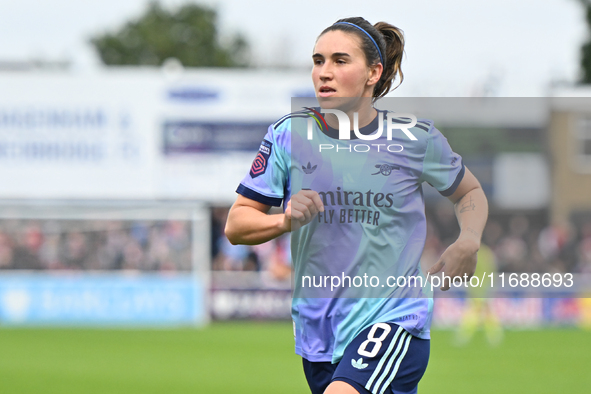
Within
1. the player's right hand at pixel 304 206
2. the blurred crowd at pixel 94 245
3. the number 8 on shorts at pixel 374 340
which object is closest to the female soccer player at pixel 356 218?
the number 8 on shorts at pixel 374 340

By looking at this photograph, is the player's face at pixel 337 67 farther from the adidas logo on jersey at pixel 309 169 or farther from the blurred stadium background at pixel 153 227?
the blurred stadium background at pixel 153 227

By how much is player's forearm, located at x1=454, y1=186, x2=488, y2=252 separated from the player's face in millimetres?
690

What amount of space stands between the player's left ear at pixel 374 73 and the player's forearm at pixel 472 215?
641 mm

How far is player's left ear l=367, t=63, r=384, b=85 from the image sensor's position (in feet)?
11.9

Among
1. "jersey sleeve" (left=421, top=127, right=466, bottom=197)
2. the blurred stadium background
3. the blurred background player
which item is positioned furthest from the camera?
the blurred stadium background

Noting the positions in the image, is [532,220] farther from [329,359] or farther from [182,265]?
[329,359]

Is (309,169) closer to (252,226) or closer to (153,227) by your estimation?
(252,226)

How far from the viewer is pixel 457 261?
3439mm

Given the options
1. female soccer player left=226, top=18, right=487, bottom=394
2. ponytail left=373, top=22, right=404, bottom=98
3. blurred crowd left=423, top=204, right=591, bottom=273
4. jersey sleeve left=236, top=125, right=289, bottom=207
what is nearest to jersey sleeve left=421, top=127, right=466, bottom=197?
female soccer player left=226, top=18, right=487, bottom=394

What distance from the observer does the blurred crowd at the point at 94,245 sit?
20.2 metres

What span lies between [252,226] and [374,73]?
839 millimetres

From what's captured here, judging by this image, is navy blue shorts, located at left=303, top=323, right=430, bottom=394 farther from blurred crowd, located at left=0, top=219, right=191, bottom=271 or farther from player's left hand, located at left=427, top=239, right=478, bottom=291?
blurred crowd, located at left=0, top=219, right=191, bottom=271

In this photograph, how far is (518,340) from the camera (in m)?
17.3

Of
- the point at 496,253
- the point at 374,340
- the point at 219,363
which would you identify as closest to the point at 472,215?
the point at 374,340
